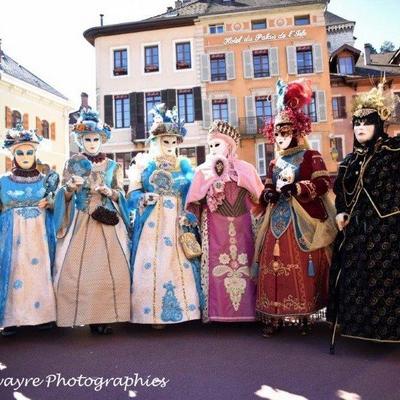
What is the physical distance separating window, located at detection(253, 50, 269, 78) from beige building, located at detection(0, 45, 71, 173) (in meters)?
9.81

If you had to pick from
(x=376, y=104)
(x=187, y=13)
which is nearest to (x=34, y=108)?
(x=187, y=13)

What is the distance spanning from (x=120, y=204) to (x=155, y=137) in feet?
2.63

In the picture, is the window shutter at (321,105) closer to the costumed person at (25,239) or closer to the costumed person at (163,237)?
the costumed person at (163,237)

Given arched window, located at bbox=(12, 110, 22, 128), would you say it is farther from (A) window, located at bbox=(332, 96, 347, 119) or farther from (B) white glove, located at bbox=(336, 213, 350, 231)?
(B) white glove, located at bbox=(336, 213, 350, 231)

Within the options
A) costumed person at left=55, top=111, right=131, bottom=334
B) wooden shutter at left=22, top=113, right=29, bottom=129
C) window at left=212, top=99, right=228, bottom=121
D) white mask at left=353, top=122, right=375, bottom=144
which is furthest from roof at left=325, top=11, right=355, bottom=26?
costumed person at left=55, top=111, right=131, bottom=334

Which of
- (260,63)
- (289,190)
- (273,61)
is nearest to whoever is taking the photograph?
(289,190)

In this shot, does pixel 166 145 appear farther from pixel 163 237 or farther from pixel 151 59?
pixel 151 59

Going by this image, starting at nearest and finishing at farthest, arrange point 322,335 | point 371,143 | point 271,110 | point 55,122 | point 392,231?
point 392,231 → point 371,143 → point 322,335 → point 271,110 → point 55,122

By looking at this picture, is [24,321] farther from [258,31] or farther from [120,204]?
[258,31]

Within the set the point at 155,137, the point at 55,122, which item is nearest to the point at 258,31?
the point at 55,122

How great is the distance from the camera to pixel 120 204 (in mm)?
4773

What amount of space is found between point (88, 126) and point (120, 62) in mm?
19218

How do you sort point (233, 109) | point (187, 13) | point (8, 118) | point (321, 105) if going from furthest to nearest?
point (187, 13) → point (233, 109) → point (321, 105) → point (8, 118)

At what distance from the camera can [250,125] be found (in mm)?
21750
